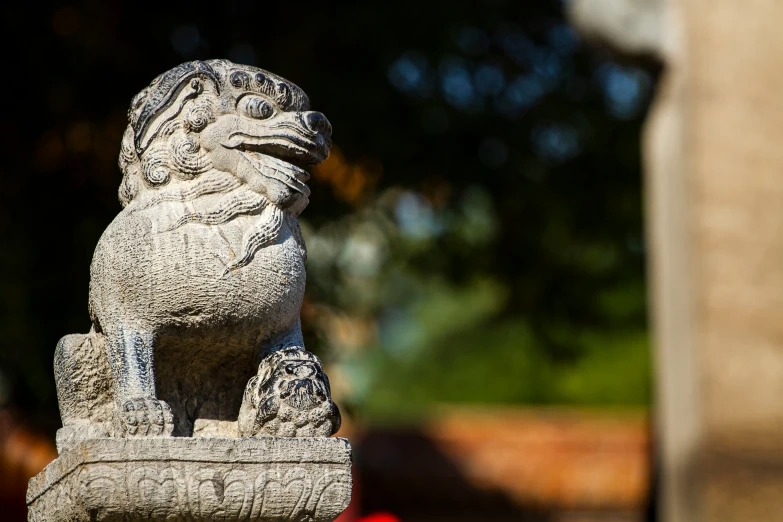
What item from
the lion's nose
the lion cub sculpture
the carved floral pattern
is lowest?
the carved floral pattern

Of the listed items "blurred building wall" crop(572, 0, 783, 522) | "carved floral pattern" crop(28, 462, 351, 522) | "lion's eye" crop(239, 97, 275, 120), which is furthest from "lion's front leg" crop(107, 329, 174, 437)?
"blurred building wall" crop(572, 0, 783, 522)

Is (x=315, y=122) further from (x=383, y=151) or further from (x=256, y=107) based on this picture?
(x=383, y=151)

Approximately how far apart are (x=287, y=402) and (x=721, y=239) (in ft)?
14.4

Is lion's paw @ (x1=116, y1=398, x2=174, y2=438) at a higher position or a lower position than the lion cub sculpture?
lower

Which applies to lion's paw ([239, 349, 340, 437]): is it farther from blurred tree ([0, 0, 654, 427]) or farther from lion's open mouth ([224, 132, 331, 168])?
blurred tree ([0, 0, 654, 427])

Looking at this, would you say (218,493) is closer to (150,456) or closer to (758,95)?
(150,456)

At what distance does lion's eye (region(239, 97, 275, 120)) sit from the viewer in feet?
10.9

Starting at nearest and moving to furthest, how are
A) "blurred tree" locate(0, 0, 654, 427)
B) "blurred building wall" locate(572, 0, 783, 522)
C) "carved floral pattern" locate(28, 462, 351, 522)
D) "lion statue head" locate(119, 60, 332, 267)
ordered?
"carved floral pattern" locate(28, 462, 351, 522), "lion statue head" locate(119, 60, 332, 267), "blurred building wall" locate(572, 0, 783, 522), "blurred tree" locate(0, 0, 654, 427)

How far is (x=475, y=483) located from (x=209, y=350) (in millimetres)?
8128

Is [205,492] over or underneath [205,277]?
underneath

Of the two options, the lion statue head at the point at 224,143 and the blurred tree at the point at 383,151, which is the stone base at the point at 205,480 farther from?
the blurred tree at the point at 383,151

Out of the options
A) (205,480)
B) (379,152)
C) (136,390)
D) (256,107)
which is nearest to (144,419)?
(136,390)

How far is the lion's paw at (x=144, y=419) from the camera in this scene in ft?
10.1

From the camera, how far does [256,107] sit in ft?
10.9
